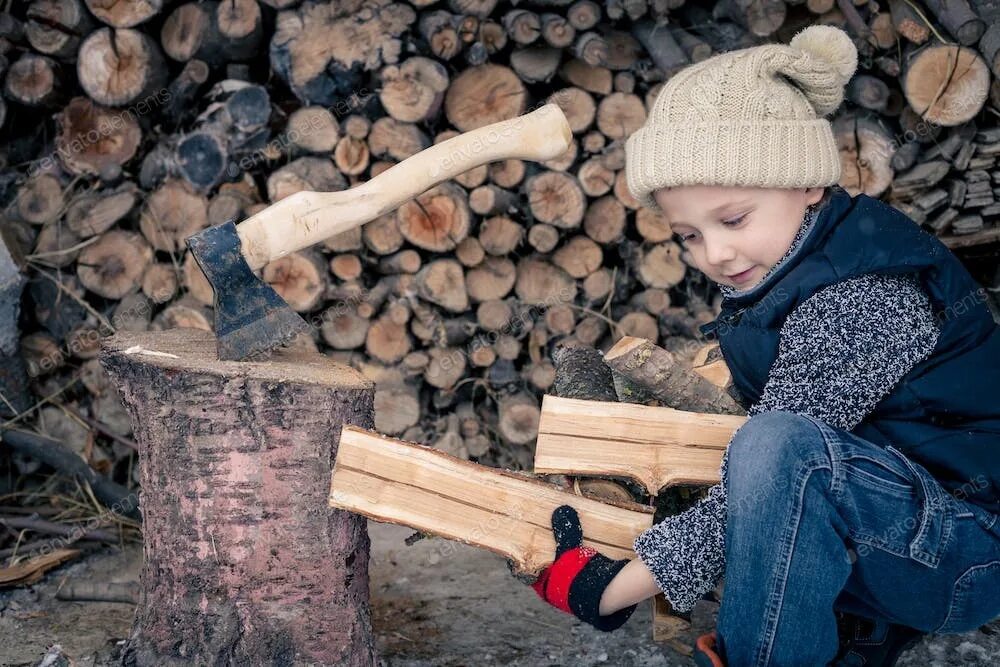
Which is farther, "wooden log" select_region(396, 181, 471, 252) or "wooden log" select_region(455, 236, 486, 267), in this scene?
"wooden log" select_region(455, 236, 486, 267)

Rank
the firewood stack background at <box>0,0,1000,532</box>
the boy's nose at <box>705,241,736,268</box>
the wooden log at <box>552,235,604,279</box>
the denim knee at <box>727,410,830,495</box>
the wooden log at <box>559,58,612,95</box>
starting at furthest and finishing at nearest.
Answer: the wooden log at <box>552,235,604,279</box> < the wooden log at <box>559,58,612,95</box> < the firewood stack background at <box>0,0,1000,532</box> < the boy's nose at <box>705,241,736,268</box> < the denim knee at <box>727,410,830,495</box>

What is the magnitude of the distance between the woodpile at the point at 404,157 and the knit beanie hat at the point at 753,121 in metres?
1.25

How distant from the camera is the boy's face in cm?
187

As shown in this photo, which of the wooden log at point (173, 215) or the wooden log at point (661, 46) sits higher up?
the wooden log at point (661, 46)

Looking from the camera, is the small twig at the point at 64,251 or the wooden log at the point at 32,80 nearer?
the wooden log at the point at 32,80

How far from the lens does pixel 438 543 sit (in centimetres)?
310

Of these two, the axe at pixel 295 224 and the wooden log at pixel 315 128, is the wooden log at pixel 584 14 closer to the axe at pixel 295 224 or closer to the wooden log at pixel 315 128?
the wooden log at pixel 315 128

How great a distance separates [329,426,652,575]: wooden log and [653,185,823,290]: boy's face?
1.94ft

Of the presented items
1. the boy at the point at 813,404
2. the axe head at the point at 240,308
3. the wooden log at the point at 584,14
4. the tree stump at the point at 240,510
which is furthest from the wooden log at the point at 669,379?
the wooden log at the point at 584,14

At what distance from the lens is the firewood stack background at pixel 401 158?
311cm

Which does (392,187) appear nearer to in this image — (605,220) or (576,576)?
(576,576)

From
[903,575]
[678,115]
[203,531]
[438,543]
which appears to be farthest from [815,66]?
[438,543]

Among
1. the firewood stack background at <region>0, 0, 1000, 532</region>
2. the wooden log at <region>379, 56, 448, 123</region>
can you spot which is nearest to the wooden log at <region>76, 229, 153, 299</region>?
the firewood stack background at <region>0, 0, 1000, 532</region>

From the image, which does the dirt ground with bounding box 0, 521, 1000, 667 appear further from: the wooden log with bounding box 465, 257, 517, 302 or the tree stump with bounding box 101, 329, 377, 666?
the wooden log with bounding box 465, 257, 517, 302
